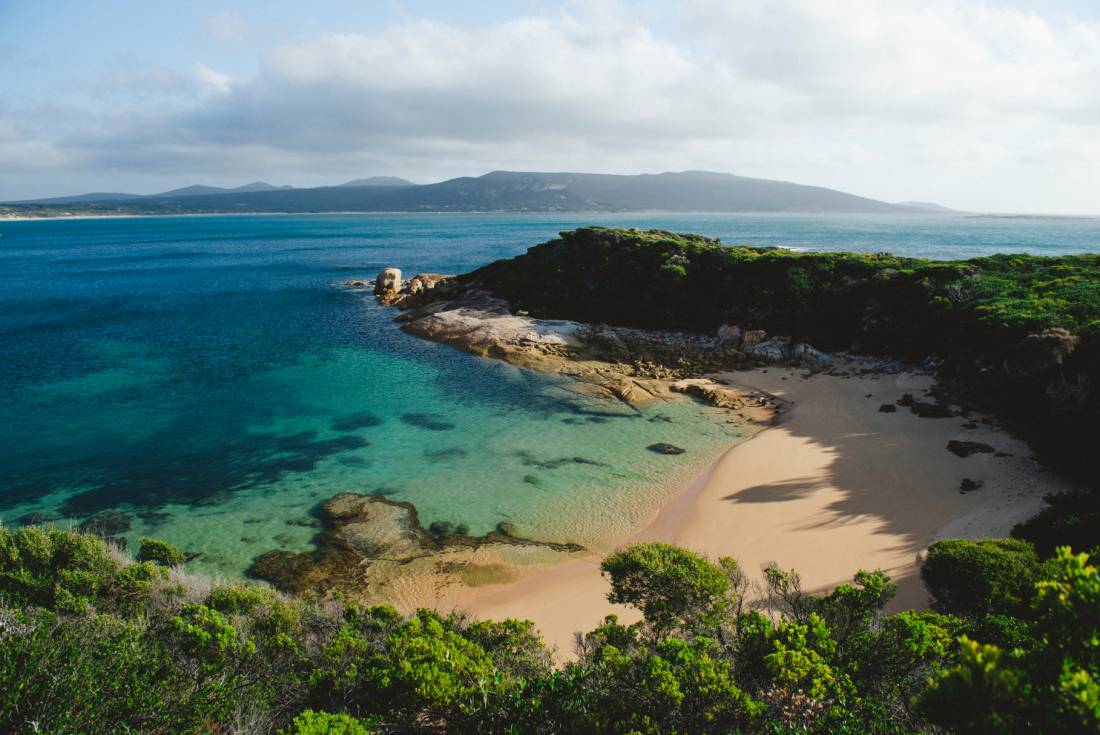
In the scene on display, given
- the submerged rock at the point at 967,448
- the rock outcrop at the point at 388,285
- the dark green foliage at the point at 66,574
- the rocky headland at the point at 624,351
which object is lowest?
the dark green foliage at the point at 66,574

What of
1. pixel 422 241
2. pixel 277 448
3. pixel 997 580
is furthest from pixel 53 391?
pixel 422 241

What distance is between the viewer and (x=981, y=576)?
550 inches

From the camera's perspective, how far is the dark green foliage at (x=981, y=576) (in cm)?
1325

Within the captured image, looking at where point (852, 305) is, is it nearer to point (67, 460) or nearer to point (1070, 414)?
point (1070, 414)

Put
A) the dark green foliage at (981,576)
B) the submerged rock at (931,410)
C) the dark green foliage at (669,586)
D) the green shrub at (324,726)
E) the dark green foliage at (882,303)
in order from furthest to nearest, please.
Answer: the submerged rock at (931,410), the dark green foliage at (882,303), the dark green foliage at (981,576), the dark green foliage at (669,586), the green shrub at (324,726)

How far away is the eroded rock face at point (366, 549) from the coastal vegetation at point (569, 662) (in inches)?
128

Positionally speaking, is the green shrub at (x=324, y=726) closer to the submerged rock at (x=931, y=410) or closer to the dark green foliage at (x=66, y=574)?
the dark green foliage at (x=66, y=574)

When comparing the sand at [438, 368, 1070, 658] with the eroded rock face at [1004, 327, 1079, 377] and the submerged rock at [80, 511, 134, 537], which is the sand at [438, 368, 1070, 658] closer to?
the eroded rock face at [1004, 327, 1079, 377]

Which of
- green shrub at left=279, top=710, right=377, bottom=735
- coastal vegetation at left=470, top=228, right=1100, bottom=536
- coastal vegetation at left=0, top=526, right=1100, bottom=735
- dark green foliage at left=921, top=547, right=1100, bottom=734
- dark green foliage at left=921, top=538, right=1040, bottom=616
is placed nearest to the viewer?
dark green foliage at left=921, top=547, right=1100, bottom=734

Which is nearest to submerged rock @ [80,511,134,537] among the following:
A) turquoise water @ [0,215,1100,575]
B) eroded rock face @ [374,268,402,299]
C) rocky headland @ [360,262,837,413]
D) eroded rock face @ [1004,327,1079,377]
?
turquoise water @ [0,215,1100,575]

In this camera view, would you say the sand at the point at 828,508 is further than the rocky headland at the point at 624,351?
No

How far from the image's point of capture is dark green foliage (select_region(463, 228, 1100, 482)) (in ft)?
79.5

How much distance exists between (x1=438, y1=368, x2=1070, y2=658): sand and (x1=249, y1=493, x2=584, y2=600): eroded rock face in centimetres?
219

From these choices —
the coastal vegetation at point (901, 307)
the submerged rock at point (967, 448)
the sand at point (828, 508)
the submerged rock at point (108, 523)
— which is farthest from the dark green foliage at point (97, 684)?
the submerged rock at point (967, 448)
